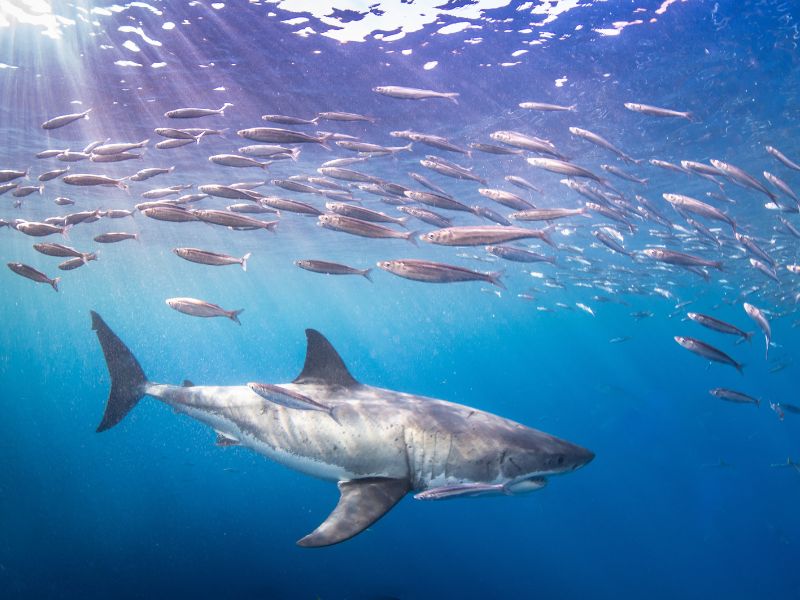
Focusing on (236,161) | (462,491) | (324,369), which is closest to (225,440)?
(324,369)

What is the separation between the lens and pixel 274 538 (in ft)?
50.3

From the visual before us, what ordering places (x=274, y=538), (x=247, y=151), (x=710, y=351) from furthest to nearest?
(x=274, y=538)
(x=247, y=151)
(x=710, y=351)

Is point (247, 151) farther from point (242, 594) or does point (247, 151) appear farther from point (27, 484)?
point (27, 484)

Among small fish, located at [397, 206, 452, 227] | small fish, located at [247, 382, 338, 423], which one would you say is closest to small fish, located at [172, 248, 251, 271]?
small fish, located at [247, 382, 338, 423]

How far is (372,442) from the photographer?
168 inches

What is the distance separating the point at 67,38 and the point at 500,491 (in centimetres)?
1556

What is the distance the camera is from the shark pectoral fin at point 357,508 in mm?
3195

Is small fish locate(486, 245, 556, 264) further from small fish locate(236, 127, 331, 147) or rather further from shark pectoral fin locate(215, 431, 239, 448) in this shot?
shark pectoral fin locate(215, 431, 239, 448)

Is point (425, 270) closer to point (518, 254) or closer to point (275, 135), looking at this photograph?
point (518, 254)

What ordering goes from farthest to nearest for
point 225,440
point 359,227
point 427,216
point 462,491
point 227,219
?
1. point 427,216
2. point 227,219
3. point 225,440
4. point 359,227
5. point 462,491

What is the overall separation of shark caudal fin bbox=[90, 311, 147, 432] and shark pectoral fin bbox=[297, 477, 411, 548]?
3.46 metres

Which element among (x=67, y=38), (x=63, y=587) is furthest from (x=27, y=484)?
(x=67, y=38)

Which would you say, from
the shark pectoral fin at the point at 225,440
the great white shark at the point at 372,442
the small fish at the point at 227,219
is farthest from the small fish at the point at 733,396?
the small fish at the point at 227,219

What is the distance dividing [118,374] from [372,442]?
380cm
